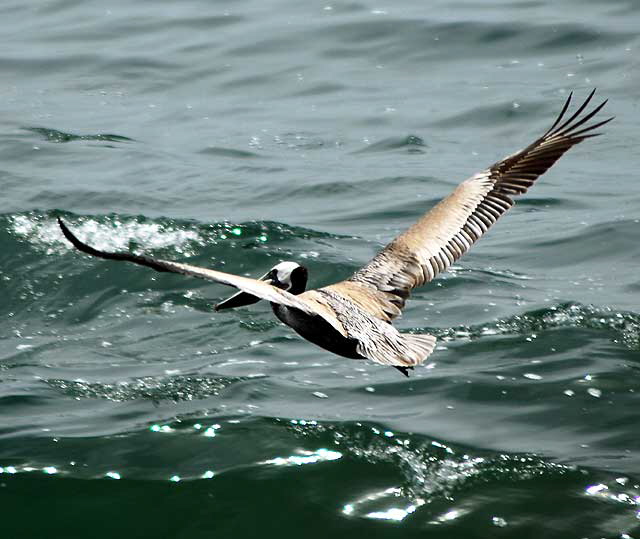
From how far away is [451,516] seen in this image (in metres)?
5.79

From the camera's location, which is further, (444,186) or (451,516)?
(444,186)

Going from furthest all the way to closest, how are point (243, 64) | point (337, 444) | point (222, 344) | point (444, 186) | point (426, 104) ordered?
point (243, 64) < point (426, 104) < point (444, 186) < point (222, 344) < point (337, 444)

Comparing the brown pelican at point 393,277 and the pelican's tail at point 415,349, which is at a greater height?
the brown pelican at point 393,277

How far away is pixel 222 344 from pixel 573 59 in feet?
25.6

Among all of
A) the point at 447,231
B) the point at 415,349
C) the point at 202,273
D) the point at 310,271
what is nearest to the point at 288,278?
the point at 415,349

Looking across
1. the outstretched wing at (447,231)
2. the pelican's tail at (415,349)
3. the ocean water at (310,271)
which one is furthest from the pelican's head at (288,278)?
the ocean water at (310,271)

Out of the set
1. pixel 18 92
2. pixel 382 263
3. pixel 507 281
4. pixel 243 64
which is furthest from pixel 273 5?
pixel 382 263

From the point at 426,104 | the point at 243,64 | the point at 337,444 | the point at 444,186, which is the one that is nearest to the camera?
the point at 337,444

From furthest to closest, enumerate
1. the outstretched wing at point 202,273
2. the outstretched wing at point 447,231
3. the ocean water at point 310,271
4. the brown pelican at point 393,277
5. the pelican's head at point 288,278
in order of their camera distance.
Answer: the outstretched wing at point 447,231 < the ocean water at point 310,271 < the pelican's head at point 288,278 < the brown pelican at point 393,277 < the outstretched wing at point 202,273

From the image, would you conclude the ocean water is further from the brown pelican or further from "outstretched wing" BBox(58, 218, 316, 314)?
"outstretched wing" BBox(58, 218, 316, 314)

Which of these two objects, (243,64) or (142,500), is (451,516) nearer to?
(142,500)

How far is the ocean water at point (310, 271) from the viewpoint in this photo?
6004 millimetres

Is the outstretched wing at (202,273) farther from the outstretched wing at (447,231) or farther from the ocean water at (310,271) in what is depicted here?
the ocean water at (310,271)

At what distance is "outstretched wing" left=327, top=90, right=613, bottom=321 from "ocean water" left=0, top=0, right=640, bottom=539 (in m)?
0.79
